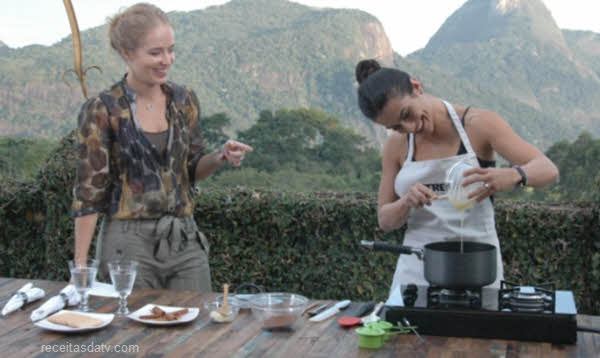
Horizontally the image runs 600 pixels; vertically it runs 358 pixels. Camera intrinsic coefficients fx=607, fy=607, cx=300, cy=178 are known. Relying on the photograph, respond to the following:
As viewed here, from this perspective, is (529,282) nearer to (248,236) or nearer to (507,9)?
(248,236)

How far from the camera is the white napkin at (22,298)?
196 cm

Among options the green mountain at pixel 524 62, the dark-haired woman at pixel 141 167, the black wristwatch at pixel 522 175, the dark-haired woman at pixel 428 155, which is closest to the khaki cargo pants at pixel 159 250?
the dark-haired woman at pixel 141 167

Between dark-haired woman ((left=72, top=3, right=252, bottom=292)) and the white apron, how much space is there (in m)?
0.65

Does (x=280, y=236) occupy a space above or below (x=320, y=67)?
below

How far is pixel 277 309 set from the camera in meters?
1.76

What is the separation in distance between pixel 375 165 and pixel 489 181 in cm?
843

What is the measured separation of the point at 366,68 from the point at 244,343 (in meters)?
1.13

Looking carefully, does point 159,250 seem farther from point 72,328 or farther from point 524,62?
point 524,62

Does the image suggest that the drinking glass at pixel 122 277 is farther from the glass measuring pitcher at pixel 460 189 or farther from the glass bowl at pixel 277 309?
the glass measuring pitcher at pixel 460 189

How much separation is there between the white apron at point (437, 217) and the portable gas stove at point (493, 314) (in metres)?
0.44

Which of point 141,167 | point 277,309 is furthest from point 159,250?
point 277,309

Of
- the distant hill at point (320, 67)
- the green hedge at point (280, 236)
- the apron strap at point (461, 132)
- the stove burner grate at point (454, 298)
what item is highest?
the distant hill at point (320, 67)

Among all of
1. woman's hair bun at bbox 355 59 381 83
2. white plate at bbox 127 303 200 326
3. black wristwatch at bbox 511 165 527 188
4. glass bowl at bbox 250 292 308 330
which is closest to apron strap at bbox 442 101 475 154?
black wristwatch at bbox 511 165 527 188

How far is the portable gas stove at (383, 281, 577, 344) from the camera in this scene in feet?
5.23
